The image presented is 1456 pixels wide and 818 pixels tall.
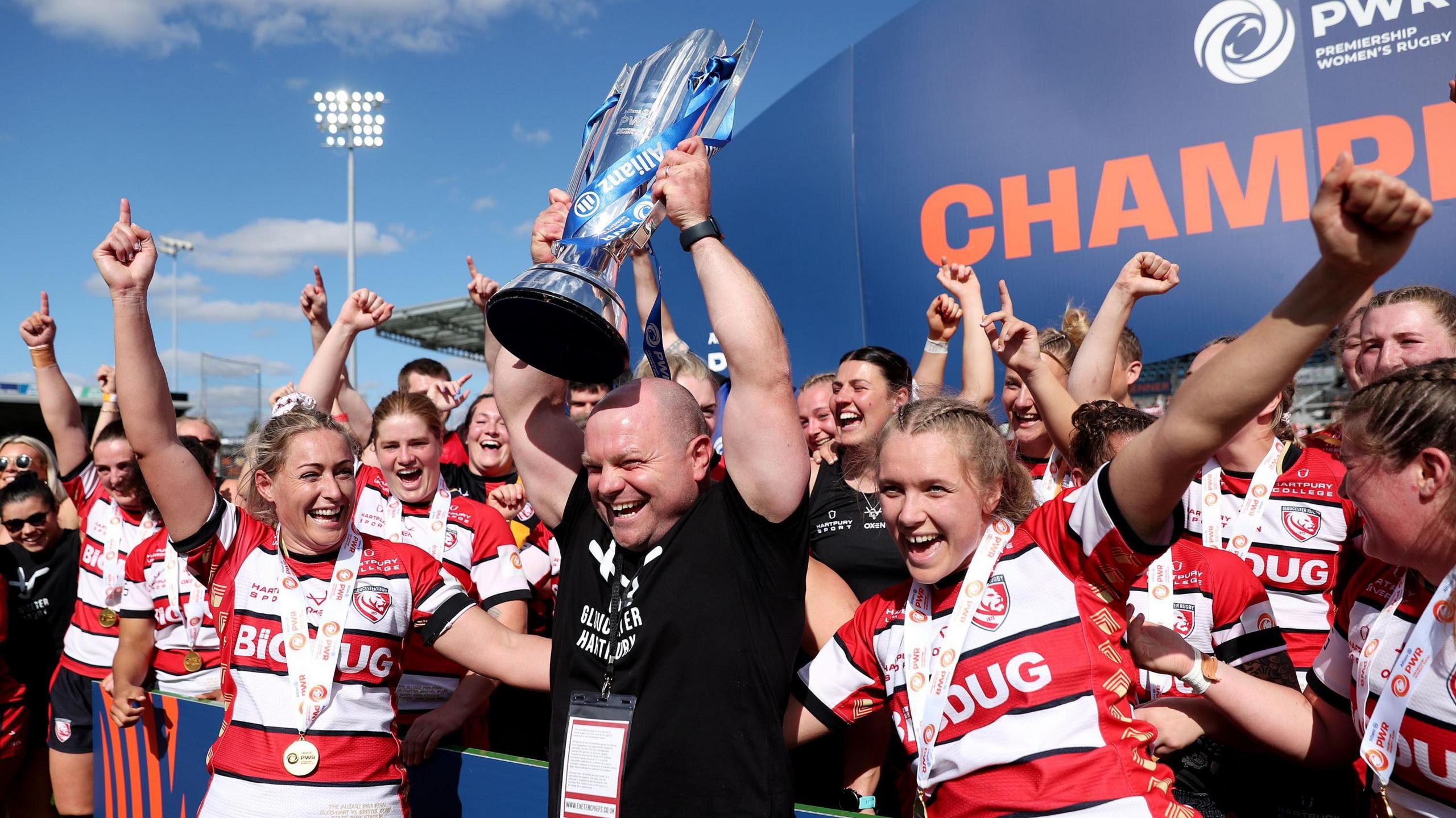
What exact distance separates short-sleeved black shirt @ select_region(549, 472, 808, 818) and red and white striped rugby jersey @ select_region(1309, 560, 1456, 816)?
3.82 ft

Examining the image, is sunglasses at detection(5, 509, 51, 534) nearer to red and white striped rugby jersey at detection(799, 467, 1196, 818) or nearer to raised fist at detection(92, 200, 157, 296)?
raised fist at detection(92, 200, 157, 296)

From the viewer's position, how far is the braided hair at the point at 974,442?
6.88 ft

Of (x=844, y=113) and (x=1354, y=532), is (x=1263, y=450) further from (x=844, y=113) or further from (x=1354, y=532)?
(x=844, y=113)

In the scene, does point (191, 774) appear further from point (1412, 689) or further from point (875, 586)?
point (1412, 689)

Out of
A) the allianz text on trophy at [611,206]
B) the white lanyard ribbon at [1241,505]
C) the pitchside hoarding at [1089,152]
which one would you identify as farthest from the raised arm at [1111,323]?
the pitchside hoarding at [1089,152]

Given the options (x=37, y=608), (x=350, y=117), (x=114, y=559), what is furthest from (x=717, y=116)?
(x=350, y=117)

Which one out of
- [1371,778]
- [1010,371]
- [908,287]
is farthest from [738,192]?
[1371,778]

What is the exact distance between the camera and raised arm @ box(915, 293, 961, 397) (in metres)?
4.49

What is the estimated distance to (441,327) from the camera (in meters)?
34.0

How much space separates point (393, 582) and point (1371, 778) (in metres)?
2.51

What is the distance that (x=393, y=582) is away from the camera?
9.35 ft

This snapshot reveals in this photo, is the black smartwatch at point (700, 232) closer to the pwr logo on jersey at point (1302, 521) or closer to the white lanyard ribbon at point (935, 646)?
→ the white lanyard ribbon at point (935, 646)

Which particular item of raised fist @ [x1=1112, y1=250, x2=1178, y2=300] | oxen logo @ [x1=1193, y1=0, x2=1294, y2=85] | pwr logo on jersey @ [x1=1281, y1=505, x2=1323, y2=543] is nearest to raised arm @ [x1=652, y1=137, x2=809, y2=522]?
raised fist @ [x1=1112, y1=250, x2=1178, y2=300]

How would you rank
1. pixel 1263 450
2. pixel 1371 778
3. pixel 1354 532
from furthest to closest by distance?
pixel 1263 450 < pixel 1354 532 < pixel 1371 778
